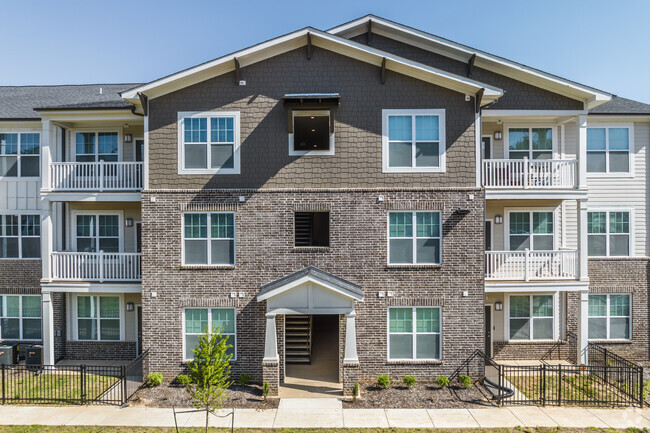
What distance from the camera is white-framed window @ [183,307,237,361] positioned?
13.0 meters

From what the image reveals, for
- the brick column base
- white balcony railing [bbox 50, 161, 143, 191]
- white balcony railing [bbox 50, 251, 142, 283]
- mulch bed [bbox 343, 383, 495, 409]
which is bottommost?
mulch bed [bbox 343, 383, 495, 409]

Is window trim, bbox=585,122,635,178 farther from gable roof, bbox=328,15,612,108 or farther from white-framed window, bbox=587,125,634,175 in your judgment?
gable roof, bbox=328,15,612,108

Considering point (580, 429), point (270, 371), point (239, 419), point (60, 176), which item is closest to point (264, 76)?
point (60, 176)

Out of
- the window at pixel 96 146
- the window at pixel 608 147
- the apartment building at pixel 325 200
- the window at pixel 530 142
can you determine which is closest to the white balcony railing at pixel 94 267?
the apartment building at pixel 325 200

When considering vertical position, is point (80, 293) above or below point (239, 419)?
above

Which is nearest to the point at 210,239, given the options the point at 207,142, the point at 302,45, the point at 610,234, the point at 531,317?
the point at 207,142

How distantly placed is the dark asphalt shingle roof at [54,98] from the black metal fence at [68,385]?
8675mm

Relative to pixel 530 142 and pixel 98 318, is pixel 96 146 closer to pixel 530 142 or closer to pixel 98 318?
pixel 98 318

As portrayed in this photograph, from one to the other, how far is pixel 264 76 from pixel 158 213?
5.60 m

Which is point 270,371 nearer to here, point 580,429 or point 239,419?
point 239,419

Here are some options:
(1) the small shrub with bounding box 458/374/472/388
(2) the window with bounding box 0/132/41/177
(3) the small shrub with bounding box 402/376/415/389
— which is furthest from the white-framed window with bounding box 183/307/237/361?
(2) the window with bounding box 0/132/41/177

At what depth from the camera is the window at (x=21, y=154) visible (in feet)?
49.6

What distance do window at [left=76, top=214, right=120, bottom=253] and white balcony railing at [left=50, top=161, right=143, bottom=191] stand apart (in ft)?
5.38

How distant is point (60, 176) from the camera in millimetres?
13844
